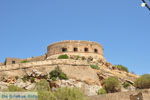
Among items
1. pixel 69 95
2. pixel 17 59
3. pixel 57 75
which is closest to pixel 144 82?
pixel 57 75

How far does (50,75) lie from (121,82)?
9.25 meters

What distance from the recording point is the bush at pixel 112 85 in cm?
3306

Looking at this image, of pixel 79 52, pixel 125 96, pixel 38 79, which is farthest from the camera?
pixel 79 52

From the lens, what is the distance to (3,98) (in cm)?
2017

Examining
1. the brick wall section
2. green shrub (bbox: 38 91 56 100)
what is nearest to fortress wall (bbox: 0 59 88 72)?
the brick wall section

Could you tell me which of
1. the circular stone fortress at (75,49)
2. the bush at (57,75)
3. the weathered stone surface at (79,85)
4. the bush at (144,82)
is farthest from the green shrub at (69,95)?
the circular stone fortress at (75,49)

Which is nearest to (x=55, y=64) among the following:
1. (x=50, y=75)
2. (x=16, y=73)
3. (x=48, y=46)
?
(x=50, y=75)

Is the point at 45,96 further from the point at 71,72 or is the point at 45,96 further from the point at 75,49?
the point at 75,49

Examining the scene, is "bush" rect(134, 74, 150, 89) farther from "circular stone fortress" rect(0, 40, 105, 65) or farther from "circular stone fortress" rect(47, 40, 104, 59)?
"circular stone fortress" rect(47, 40, 104, 59)

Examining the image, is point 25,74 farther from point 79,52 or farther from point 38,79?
point 79,52

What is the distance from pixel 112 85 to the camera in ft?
109

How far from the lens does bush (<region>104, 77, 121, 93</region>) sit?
33.1 metres

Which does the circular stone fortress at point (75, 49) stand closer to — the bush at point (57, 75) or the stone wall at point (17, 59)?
the stone wall at point (17, 59)

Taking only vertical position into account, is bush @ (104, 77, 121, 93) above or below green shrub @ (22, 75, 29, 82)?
below
